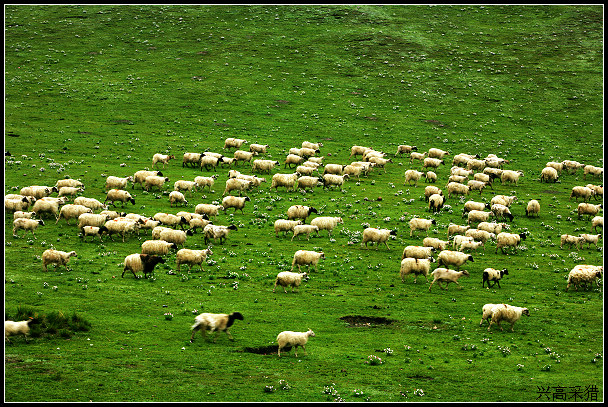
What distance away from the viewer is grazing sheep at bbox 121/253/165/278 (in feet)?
90.9

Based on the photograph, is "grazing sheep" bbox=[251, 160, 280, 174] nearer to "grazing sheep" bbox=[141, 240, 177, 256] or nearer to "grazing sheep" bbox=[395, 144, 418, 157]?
"grazing sheep" bbox=[395, 144, 418, 157]

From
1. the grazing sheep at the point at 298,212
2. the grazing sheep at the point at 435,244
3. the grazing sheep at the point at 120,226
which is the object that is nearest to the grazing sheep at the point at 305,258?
the grazing sheep at the point at 435,244

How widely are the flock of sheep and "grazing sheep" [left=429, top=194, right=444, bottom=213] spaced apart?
0.08 meters

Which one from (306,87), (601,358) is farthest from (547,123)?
(601,358)

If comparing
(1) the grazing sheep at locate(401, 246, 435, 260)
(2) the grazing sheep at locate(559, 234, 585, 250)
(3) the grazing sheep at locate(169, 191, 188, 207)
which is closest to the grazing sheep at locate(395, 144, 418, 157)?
(2) the grazing sheep at locate(559, 234, 585, 250)

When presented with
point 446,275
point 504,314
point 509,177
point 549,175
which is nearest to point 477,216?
point 446,275

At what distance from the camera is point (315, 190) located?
160 ft

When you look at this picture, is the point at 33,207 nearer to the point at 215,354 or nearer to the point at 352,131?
the point at 215,354

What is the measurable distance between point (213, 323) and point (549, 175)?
146 feet

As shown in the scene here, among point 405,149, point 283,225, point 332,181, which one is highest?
point 283,225

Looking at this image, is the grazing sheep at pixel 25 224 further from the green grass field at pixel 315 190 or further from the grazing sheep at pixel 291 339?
the grazing sheep at pixel 291 339

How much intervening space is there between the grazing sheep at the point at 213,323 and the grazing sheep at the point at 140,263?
7.35 metres

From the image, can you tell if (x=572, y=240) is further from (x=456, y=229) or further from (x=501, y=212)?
(x=456, y=229)

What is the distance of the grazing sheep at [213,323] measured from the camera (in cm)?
2152
